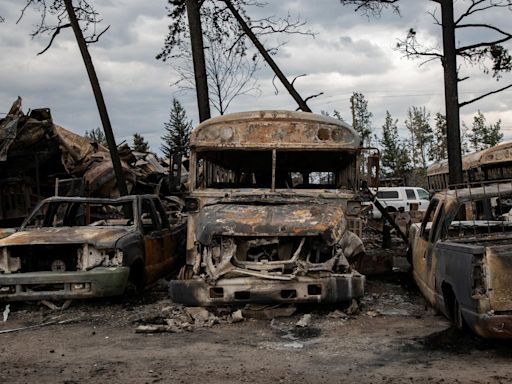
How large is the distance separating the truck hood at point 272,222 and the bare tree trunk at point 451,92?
6.01 m

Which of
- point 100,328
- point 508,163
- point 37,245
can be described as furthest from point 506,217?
point 508,163

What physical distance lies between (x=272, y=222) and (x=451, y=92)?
23.8 ft

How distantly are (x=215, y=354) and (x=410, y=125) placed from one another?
64206 mm

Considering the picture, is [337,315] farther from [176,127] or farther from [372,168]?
[176,127]

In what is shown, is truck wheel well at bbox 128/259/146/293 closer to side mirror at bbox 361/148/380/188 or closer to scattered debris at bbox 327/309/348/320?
scattered debris at bbox 327/309/348/320

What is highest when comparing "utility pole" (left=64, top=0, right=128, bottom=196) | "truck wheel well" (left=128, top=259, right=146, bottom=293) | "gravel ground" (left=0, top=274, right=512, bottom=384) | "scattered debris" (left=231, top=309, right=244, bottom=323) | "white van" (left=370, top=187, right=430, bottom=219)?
"utility pole" (left=64, top=0, right=128, bottom=196)

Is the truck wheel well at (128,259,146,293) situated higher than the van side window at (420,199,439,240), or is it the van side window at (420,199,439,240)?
the van side window at (420,199,439,240)

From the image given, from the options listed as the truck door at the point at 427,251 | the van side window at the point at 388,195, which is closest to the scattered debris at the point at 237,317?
the truck door at the point at 427,251

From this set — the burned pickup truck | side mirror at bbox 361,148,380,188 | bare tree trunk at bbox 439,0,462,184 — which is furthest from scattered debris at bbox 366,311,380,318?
bare tree trunk at bbox 439,0,462,184

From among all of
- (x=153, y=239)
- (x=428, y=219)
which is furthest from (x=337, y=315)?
(x=153, y=239)

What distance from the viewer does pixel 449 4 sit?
12.6 meters

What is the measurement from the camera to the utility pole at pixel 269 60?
54.2 feet

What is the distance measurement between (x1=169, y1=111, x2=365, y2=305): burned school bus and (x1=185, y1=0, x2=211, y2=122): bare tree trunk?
20.9 feet

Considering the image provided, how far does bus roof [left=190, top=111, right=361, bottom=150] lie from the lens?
325 inches
